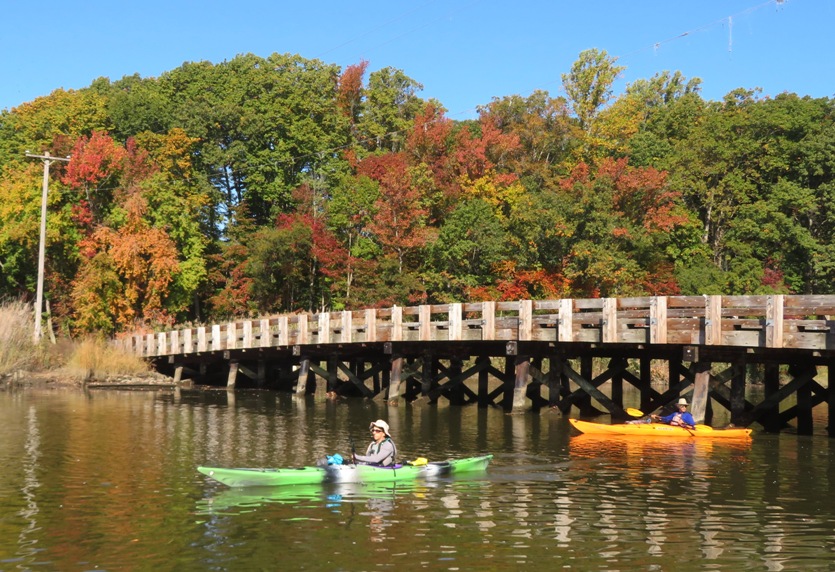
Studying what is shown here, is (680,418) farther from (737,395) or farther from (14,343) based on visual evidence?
(14,343)

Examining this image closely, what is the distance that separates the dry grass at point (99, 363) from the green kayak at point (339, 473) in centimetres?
2449

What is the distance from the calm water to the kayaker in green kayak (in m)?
0.74

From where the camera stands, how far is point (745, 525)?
14.4 metres

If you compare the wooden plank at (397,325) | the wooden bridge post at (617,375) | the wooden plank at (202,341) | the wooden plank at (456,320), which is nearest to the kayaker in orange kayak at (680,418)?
the wooden bridge post at (617,375)

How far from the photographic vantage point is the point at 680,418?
23.7 metres

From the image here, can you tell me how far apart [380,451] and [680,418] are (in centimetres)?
863

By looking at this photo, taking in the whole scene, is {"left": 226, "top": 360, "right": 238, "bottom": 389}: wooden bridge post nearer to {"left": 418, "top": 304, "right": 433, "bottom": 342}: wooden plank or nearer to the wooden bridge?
the wooden bridge

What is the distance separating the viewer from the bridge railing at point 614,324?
22.1 m

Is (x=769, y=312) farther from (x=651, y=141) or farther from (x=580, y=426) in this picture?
(x=651, y=141)

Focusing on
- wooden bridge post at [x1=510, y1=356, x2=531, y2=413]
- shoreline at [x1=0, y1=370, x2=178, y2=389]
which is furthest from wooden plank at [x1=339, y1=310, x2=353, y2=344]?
shoreline at [x1=0, y1=370, x2=178, y2=389]

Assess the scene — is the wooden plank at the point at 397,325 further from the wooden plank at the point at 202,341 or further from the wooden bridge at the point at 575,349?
the wooden plank at the point at 202,341

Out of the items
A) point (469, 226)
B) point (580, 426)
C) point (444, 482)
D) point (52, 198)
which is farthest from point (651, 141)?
point (444, 482)

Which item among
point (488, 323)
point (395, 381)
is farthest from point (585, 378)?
point (395, 381)

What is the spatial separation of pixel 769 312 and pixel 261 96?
5108cm
